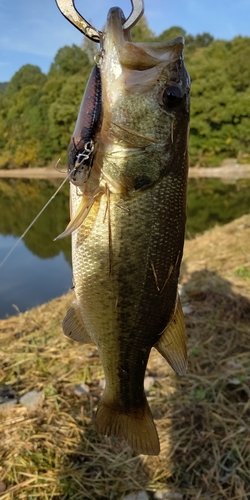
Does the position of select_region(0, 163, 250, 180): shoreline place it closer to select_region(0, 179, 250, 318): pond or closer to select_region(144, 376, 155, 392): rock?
select_region(0, 179, 250, 318): pond

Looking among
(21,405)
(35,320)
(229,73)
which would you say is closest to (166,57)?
(21,405)

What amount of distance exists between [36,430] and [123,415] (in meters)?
1.67

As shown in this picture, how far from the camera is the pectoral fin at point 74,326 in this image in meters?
2.00

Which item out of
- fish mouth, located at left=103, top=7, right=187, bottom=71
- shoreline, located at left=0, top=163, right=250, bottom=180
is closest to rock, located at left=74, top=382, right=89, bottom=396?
fish mouth, located at left=103, top=7, right=187, bottom=71

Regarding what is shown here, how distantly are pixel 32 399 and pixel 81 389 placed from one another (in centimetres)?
47

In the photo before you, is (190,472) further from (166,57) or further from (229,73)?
(229,73)

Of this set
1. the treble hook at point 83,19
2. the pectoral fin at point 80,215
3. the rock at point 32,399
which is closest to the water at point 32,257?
the rock at point 32,399

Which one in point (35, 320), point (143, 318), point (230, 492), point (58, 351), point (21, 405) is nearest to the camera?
point (143, 318)

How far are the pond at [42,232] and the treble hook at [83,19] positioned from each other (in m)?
6.63

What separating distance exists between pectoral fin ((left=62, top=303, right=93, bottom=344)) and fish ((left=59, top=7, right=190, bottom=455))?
0.15 metres

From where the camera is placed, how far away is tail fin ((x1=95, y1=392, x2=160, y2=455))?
2043 millimetres

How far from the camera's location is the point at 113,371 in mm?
2035

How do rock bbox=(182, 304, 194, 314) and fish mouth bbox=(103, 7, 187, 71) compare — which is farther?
rock bbox=(182, 304, 194, 314)

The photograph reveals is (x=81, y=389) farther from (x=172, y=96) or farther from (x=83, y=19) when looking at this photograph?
(x=83, y=19)
